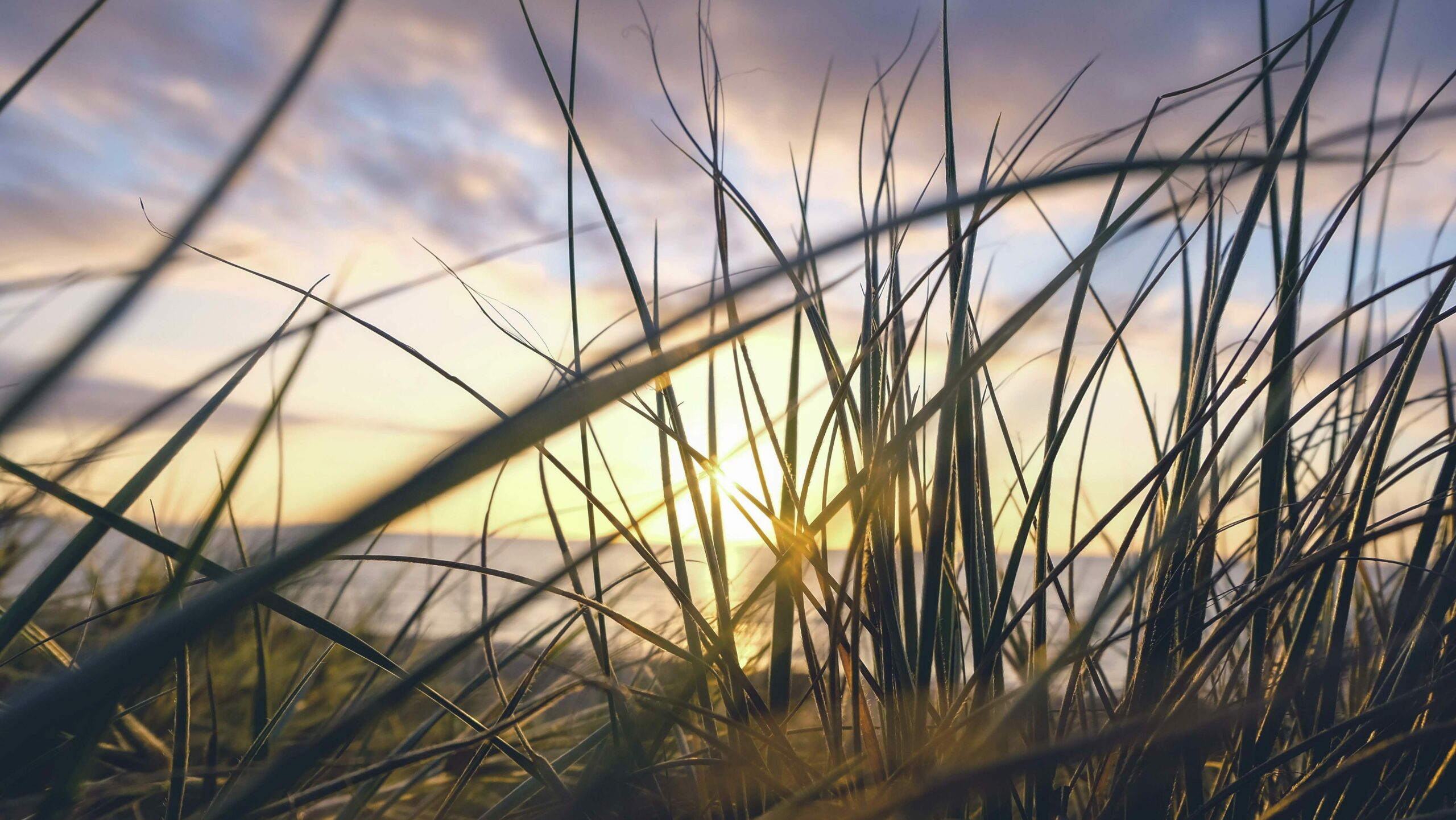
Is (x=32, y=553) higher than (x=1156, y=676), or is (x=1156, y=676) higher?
(x=32, y=553)

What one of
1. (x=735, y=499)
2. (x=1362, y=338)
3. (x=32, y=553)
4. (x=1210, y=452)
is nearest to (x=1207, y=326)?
(x=1210, y=452)

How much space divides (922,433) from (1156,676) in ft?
0.97

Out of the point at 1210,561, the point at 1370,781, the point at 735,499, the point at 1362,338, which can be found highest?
the point at 1362,338

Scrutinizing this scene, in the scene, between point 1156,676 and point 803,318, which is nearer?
point 1156,676

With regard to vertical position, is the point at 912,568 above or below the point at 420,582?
below

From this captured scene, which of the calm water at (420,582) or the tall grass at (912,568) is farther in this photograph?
the calm water at (420,582)

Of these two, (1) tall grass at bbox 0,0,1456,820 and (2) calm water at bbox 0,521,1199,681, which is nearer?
(1) tall grass at bbox 0,0,1456,820

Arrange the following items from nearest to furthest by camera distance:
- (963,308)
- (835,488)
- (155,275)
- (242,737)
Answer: (155,275) < (963,308) < (835,488) < (242,737)

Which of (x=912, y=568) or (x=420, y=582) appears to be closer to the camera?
(x=912, y=568)

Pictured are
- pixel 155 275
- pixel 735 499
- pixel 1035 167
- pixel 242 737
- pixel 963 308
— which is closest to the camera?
pixel 155 275

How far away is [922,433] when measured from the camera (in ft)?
2.75

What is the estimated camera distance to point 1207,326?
24.7 inches

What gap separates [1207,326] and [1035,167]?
269 millimetres

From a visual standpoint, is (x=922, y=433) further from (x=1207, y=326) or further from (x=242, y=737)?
(x=242, y=737)
